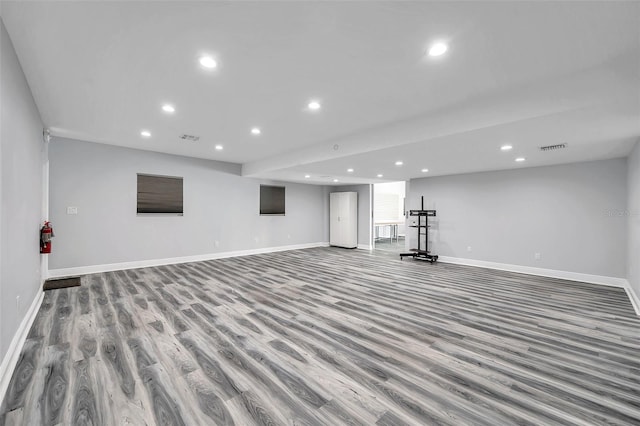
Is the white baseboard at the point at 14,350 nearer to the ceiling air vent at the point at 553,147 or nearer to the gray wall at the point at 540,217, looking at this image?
the ceiling air vent at the point at 553,147

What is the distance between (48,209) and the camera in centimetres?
484

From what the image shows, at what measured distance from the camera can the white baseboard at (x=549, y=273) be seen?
480 centimetres

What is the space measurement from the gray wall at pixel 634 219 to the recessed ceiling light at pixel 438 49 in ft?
11.9

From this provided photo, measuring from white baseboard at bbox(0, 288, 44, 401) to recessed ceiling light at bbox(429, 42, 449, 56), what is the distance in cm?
387

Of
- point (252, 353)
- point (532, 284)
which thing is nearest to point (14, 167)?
point (252, 353)

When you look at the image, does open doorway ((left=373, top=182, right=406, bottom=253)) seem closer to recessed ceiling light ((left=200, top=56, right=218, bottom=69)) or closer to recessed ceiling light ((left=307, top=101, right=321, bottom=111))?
recessed ceiling light ((left=307, top=101, right=321, bottom=111))

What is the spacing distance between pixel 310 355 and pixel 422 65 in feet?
8.89

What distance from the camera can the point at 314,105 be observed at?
128 inches

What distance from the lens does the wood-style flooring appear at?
170 cm

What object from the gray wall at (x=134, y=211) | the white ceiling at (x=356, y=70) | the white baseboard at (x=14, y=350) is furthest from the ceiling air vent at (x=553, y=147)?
the gray wall at (x=134, y=211)

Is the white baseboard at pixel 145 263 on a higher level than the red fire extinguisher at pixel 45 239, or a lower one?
lower

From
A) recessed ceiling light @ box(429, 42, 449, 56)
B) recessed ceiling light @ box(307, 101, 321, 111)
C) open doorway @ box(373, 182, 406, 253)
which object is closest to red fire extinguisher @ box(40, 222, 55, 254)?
recessed ceiling light @ box(307, 101, 321, 111)

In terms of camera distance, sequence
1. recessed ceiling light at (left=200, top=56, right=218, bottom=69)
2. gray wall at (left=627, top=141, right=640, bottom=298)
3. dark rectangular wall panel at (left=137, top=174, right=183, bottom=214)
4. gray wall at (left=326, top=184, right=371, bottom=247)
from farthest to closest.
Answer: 1. gray wall at (left=326, top=184, right=371, bottom=247)
2. dark rectangular wall panel at (left=137, top=174, right=183, bottom=214)
3. gray wall at (left=627, top=141, right=640, bottom=298)
4. recessed ceiling light at (left=200, top=56, right=218, bottom=69)

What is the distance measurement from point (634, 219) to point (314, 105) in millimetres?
4925
